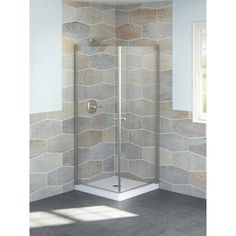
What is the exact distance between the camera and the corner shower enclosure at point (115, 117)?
4.58 meters

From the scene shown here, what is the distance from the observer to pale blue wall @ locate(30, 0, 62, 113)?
14.1 feet

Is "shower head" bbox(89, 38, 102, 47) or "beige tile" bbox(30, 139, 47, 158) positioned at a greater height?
"shower head" bbox(89, 38, 102, 47)

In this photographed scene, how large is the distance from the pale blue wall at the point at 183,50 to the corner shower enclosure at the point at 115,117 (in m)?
0.26

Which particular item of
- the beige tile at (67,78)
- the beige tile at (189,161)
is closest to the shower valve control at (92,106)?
the beige tile at (67,78)

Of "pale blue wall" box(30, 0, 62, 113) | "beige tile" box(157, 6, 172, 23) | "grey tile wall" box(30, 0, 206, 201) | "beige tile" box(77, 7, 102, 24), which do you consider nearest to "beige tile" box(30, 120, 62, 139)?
"grey tile wall" box(30, 0, 206, 201)

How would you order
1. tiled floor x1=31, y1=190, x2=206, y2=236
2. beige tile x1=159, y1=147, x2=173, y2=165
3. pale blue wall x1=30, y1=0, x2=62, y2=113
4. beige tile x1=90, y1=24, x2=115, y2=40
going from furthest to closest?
beige tile x1=90, y1=24, x2=115, y2=40 → beige tile x1=159, y1=147, x2=173, y2=165 → pale blue wall x1=30, y1=0, x2=62, y2=113 → tiled floor x1=31, y1=190, x2=206, y2=236

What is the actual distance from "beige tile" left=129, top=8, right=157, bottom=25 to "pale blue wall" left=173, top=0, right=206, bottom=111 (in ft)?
1.08

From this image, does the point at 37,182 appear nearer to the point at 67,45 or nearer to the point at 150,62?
the point at 67,45

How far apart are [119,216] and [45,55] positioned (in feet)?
6.64

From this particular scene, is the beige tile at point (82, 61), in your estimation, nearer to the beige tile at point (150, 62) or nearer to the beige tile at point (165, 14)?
the beige tile at point (150, 62)

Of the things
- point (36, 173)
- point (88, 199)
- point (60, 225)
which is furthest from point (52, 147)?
point (60, 225)

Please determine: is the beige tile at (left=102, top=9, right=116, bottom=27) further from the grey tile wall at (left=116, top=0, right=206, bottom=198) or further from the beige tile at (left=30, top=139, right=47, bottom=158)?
the beige tile at (left=30, top=139, right=47, bottom=158)

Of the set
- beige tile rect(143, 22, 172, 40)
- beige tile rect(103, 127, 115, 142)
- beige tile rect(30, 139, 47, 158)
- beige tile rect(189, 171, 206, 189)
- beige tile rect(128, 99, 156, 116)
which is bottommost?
beige tile rect(189, 171, 206, 189)

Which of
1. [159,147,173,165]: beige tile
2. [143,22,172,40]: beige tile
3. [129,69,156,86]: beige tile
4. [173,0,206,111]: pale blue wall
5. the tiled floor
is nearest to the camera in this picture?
the tiled floor
